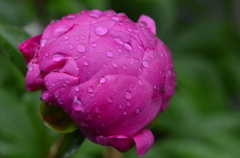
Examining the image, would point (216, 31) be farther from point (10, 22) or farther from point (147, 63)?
point (147, 63)

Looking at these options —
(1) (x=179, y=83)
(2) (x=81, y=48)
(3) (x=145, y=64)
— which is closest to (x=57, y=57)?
(2) (x=81, y=48)

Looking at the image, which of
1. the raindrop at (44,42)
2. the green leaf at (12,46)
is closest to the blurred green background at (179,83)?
the green leaf at (12,46)


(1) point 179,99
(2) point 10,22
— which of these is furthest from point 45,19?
(1) point 179,99

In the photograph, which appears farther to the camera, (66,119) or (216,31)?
(216,31)

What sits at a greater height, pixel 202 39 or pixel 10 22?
pixel 10 22

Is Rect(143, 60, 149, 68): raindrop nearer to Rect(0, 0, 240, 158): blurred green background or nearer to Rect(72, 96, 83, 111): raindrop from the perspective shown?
Rect(72, 96, 83, 111): raindrop

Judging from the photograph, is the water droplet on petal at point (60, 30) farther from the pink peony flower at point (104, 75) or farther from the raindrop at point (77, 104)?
the raindrop at point (77, 104)

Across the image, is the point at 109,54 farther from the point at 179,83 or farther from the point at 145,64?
the point at 179,83

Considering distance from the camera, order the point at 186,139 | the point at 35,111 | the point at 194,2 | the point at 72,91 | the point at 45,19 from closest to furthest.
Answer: the point at 72,91
the point at 35,111
the point at 45,19
the point at 186,139
the point at 194,2
